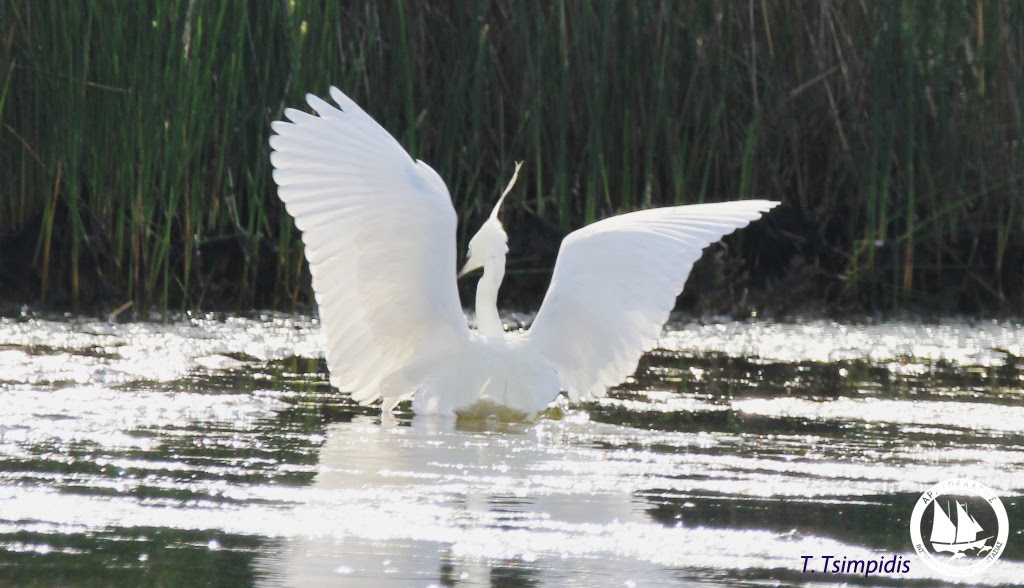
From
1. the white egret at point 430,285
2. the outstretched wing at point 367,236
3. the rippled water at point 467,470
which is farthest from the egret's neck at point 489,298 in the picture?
the rippled water at point 467,470

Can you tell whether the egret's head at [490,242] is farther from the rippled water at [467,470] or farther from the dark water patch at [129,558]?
the dark water patch at [129,558]

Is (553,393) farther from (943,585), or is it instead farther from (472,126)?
(472,126)

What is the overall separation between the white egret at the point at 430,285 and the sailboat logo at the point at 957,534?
5.47 ft

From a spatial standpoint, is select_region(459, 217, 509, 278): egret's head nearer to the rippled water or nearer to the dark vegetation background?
the rippled water

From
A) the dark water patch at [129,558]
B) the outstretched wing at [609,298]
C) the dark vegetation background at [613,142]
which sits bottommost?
the dark water patch at [129,558]

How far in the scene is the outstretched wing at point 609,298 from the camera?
559 centimetres

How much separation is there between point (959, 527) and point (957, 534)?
0.14ft

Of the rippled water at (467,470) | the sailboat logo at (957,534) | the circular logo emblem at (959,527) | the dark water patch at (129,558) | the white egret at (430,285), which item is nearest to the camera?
the dark water patch at (129,558)

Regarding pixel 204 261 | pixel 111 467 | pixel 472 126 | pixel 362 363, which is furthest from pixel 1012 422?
pixel 204 261

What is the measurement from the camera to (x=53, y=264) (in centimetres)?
803

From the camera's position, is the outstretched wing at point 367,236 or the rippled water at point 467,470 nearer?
the rippled water at point 467,470

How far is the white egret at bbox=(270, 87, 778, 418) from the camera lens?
5.30m

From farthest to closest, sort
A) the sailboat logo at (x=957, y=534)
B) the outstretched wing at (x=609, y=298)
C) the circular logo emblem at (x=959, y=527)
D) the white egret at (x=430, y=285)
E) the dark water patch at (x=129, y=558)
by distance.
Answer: the outstretched wing at (x=609, y=298)
the white egret at (x=430, y=285)
the sailboat logo at (x=957, y=534)
the circular logo emblem at (x=959, y=527)
the dark water patch at (x=129, y=558)

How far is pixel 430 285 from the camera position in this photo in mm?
5340
